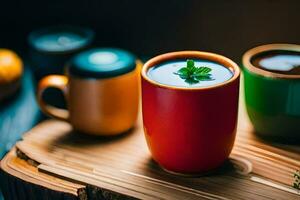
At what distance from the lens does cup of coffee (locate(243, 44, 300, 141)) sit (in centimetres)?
64

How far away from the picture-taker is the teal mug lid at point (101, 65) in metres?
0.67

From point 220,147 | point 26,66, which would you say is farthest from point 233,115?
point 26,66

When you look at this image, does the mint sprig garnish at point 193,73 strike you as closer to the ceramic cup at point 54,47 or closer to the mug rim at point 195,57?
the mug rim at point 195,57

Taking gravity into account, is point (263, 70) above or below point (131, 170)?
above

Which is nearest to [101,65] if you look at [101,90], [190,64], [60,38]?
[101,90]

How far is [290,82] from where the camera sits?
0.63 metres

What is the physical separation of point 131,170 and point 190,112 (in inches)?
4.7

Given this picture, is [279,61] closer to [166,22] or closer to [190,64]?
[190,64]

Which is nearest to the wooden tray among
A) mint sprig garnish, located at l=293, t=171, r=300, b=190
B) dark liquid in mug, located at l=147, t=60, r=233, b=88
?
mint sprig garnish, located at l=293, t=171, r=300, b=190

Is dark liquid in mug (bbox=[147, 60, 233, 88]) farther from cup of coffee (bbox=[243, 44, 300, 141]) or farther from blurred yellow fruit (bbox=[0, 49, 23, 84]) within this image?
blurred yellow fruit (bbox=[0, 49, 23, 84])

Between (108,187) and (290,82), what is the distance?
0.25 m

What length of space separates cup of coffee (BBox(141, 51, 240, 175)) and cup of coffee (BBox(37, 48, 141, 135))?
0.07 m

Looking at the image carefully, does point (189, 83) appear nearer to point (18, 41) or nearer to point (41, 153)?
point (41, 153)

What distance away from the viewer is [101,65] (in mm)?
682
